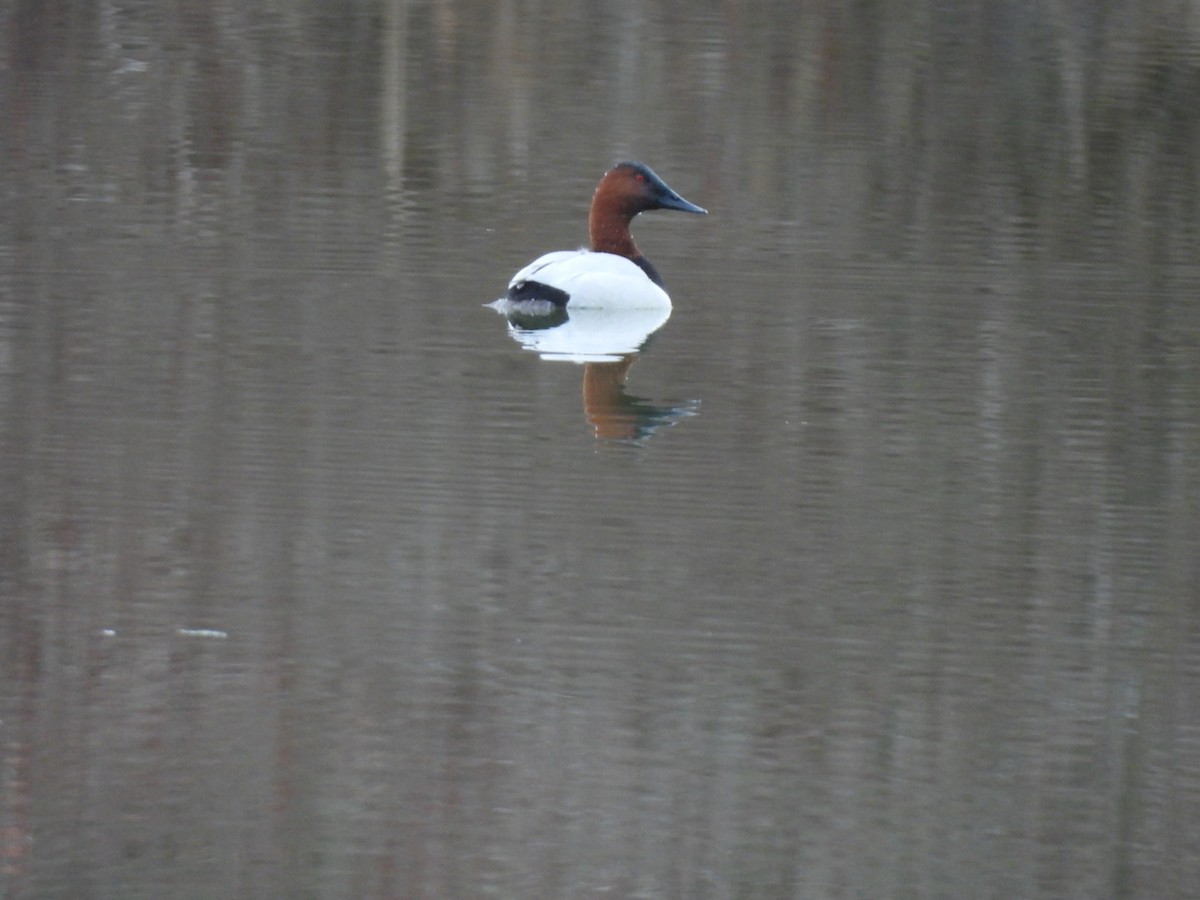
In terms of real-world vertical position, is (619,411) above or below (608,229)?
below

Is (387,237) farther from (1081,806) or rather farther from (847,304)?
(1081,806)

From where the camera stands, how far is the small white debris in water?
5.92 meters

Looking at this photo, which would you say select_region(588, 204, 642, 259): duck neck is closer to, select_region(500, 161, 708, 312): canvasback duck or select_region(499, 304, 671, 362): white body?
select_region(500, 161, 708, 312): canvasback duck

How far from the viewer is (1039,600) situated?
6.46 meters

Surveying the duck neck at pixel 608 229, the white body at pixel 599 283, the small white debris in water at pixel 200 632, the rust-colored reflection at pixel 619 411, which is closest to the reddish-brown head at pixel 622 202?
the duck neck at pixel 608 229

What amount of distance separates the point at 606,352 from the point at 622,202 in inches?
81.0

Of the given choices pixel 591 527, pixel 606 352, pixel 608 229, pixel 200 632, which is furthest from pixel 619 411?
pixel 608 229

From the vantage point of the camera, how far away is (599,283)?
426 inches

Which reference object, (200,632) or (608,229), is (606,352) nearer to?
(608,229)

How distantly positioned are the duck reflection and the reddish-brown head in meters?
1.01

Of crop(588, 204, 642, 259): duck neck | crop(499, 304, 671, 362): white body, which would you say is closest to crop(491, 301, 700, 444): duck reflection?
crop(499, 304, 671, 362): white body

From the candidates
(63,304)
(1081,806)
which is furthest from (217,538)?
(63,304)

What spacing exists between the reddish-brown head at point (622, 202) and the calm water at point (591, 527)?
358mm

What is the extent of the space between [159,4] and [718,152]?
835 centimetres
